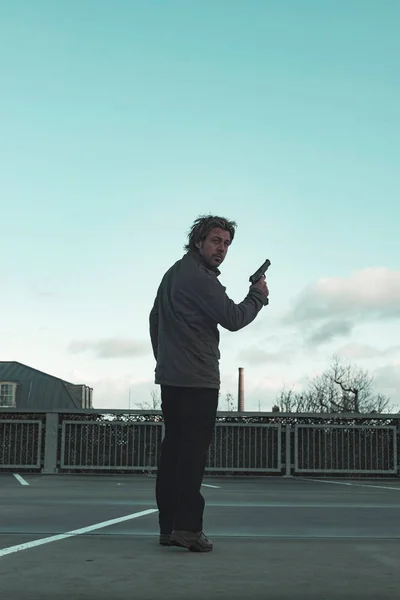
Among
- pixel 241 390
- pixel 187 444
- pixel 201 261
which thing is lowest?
pixel 187 444

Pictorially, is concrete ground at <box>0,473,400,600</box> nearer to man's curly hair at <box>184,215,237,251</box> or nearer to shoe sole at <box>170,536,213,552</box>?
shoe sole at <box>170,536,213,552</box>

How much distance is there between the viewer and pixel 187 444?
405 centimetres

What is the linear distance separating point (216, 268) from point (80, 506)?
2749 mm

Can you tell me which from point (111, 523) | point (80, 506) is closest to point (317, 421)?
point (80, 506)

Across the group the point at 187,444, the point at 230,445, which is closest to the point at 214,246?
the point at 187,444

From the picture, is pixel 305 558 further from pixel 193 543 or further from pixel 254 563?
pixel 193 543

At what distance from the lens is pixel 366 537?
4.43 m

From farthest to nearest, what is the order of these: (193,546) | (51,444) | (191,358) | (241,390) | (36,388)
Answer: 1. (241,390)
2. (36,388)
3. (51,444)
4. (191,358)
5. (193,546)

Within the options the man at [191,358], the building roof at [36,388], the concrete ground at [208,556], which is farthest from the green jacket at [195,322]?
the building roof at [36,388]

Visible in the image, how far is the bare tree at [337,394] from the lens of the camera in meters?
63.3

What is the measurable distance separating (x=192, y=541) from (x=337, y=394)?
2422 inches

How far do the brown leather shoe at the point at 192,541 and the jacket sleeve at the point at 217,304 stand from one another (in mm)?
965

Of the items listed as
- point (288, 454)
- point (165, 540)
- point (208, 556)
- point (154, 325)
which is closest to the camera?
point (208, 556)

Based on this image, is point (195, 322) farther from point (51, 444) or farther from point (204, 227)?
point (51, 444)
